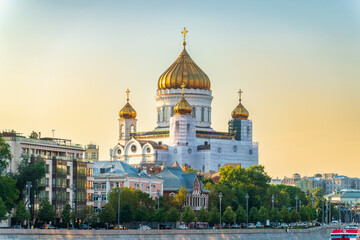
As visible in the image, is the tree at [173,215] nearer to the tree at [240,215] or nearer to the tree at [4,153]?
the tree at [240,215]

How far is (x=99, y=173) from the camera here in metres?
139

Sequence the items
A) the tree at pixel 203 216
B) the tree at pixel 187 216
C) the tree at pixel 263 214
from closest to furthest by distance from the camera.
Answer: the tree at pixel 187 216, the tree at pixel 203 216, the tree at pixel 263 214

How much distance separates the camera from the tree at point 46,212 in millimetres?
109438

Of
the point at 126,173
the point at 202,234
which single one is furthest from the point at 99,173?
the point at 202,234

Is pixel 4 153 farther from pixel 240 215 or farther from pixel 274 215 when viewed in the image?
pixel 274 215

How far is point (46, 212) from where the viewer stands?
109500 mm

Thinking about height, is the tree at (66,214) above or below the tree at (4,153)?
below

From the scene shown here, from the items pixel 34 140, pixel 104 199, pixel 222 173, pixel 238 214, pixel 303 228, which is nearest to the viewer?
pixel 34 140

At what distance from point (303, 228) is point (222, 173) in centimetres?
2271

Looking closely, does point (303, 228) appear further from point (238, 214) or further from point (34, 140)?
point (34, 140)

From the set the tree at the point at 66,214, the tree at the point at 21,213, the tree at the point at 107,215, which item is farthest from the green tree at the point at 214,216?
the tree at the point at 21,213

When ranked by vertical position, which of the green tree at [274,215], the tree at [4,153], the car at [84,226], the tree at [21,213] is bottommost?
the car at [84,226]

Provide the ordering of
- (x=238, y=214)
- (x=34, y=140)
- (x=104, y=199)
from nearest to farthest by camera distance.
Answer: (x=34, y=140) → (x=104, y=199) → (x=238, y=214)

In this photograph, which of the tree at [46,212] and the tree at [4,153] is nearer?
the tree at [4,153]
